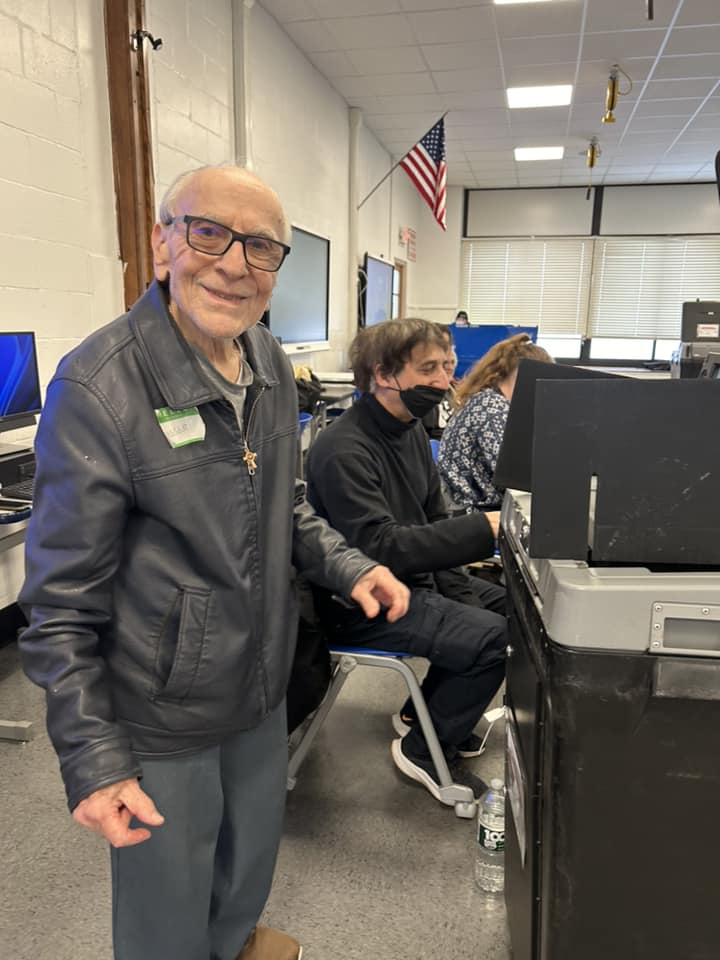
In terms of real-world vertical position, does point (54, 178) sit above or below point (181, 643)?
above

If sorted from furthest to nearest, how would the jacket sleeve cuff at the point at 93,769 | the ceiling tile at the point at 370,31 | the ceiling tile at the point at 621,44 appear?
the ceiling tile at the point at 621,44, the ceiling tile at the point at 370,31, the jacket sleeve cuff at the point at 93,769

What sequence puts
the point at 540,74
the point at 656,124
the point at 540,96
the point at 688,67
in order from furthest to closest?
the point at 656,124, the point at 540,96, the point at 540,74, the point at 688,67

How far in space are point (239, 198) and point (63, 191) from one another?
2.07 metres

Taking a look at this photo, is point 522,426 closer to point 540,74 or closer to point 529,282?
point 540,74

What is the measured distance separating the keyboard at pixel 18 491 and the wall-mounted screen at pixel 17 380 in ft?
0.70

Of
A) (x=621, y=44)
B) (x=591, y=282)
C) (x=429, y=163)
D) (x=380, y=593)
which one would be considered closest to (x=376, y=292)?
(x=429, y=163)

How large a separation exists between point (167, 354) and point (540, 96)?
5.97 metres

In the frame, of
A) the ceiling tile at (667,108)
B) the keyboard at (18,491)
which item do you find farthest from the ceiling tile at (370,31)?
the keyboard at (18,491)

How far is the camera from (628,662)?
74 centimetres

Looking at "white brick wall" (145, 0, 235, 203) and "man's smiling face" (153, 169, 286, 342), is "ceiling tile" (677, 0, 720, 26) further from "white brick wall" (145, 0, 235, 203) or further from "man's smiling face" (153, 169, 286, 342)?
"man's smiling face" (153, 169, 286, 342)

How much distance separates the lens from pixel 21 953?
4.62ft

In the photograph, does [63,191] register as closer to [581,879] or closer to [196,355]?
[196,355]

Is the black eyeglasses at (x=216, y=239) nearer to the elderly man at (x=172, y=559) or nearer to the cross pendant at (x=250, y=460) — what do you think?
the elderly man at (x=172, y=559)

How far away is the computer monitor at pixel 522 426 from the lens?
1.07 metres
